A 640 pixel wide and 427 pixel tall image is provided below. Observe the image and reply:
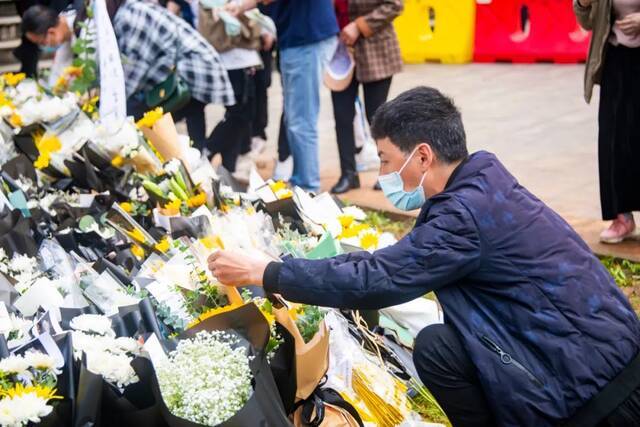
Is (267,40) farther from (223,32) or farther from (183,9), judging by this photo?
(183,9)

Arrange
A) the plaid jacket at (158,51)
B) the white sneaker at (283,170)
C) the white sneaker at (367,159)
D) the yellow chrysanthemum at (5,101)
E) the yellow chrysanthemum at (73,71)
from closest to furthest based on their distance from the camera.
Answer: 1. the yellow chrysanthemum at (5,101)
2. the plaid jacket at (158,51)
3. the yellow chrysanthemum at (73,71)
4. the white sneaker at (283,170)
5. the white sneaker at (367,159)

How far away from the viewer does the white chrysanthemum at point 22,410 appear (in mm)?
2043

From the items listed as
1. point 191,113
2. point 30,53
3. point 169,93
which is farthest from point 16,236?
point 30,53

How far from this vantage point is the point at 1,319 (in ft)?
8.29

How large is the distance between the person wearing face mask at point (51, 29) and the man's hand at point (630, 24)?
363 cm

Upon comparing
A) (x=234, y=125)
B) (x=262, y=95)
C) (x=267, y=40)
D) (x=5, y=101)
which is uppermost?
(x=5, y=101)

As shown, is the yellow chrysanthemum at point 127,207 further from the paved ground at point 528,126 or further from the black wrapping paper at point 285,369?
the paved ground at point 528,126

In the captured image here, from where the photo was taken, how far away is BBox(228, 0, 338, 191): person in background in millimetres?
5863

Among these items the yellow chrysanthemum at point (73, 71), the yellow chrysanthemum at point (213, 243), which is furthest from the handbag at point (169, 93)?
the yellow chrysanthemum at point (213, 243)

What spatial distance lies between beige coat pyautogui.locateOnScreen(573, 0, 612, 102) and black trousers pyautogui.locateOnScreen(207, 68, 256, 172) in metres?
2.66

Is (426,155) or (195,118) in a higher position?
(426,155)

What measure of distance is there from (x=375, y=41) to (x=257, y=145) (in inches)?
80.4

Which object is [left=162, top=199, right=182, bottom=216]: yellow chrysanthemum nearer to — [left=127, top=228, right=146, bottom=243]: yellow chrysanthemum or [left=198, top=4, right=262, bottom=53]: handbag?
[left=127, top=228, right=146, bottom=243]: yellow chrysanthemum

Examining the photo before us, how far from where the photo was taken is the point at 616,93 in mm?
4574
